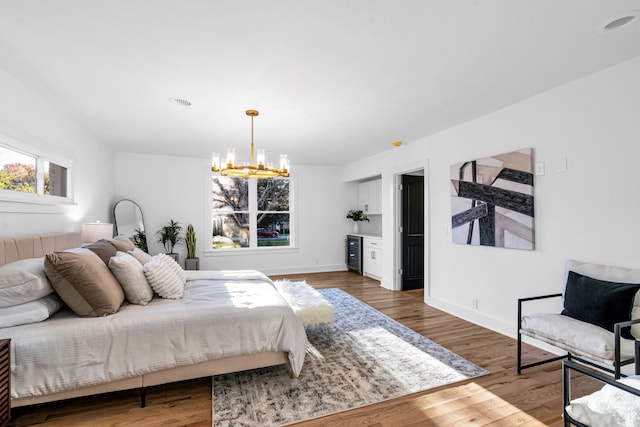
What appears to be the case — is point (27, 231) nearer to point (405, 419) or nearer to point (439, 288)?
point (405, 419)

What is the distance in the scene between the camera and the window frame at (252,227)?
21.0ft

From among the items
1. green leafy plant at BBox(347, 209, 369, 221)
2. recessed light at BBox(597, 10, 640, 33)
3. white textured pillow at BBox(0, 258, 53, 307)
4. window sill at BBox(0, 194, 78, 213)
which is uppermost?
recessed light at BBox(597, 10, 640, 33)

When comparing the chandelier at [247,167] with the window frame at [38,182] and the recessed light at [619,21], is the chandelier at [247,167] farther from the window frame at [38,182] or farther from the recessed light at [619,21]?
the recessed light at [619,21]

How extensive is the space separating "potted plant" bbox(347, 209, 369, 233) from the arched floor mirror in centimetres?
422

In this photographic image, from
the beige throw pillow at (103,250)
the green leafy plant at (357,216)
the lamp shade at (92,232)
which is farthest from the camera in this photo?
the green leafy plant at (357,216)

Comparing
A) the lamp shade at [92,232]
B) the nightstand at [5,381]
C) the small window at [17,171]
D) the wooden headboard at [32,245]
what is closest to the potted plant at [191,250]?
the lamp shade at [92,232]

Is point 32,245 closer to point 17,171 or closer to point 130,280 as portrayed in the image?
point 17,171

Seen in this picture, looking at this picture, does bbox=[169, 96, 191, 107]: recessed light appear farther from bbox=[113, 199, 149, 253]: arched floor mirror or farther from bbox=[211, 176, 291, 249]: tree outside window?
bbox=[211, 176, 291, 249]: tree outside window

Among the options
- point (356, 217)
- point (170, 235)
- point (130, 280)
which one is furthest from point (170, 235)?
point (356, 217)

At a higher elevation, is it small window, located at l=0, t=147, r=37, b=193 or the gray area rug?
small window, located at l=0, t=147, r=37, b=193

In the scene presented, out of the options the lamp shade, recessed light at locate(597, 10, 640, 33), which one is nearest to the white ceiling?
recessed light at locate(597, 10, 640, 33)

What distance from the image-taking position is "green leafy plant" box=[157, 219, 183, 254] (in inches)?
232

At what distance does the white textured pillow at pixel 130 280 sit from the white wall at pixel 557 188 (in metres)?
3.56

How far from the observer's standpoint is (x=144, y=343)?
2.12 meters
